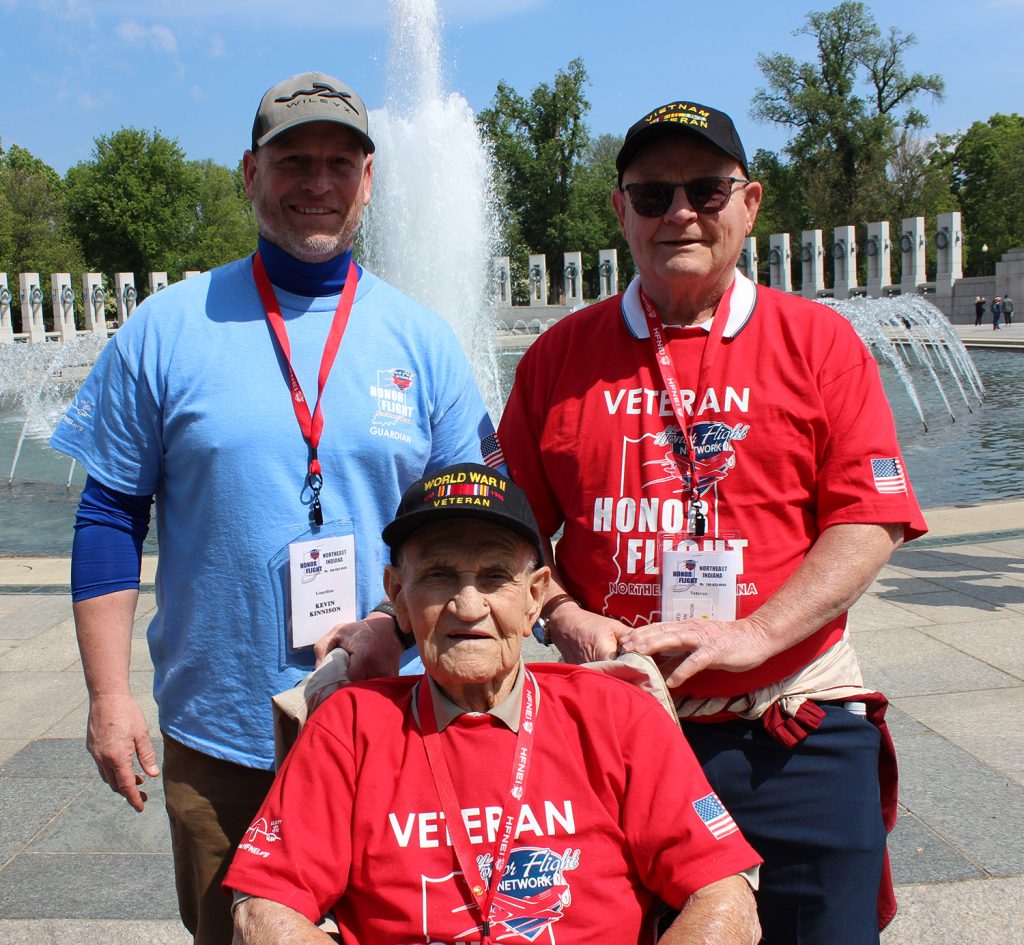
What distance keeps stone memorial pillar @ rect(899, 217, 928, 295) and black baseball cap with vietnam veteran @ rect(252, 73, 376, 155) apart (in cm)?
5006

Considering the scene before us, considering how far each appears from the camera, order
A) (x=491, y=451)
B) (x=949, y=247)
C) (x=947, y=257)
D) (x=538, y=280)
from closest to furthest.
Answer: (x=491, y=451)
(x=949, y=247)
(x=947, y=257)
(x=538, y=280)

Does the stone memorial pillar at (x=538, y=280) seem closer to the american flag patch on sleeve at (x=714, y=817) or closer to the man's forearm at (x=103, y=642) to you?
the man's forearm at (x=103, y=642)

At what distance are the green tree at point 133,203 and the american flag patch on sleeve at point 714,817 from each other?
73.6 metres

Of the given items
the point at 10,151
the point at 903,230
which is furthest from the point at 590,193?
the point at 10,151

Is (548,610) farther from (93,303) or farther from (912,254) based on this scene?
(93,303)

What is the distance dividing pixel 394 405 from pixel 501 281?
183 ft

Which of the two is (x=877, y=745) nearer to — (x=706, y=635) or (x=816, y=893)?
(x=816, y=893)

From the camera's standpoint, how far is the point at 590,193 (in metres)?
71.1

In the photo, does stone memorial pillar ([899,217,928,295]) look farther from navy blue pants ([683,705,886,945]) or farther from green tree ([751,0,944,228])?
navy blue pants ([683,705,886,945])

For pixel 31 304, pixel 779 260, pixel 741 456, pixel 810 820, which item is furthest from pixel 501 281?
pixel 810 820

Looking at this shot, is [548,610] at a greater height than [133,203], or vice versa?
[133,203]

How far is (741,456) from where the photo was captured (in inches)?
96.4

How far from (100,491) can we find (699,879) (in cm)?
165

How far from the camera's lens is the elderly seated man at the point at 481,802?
6.77 ft
